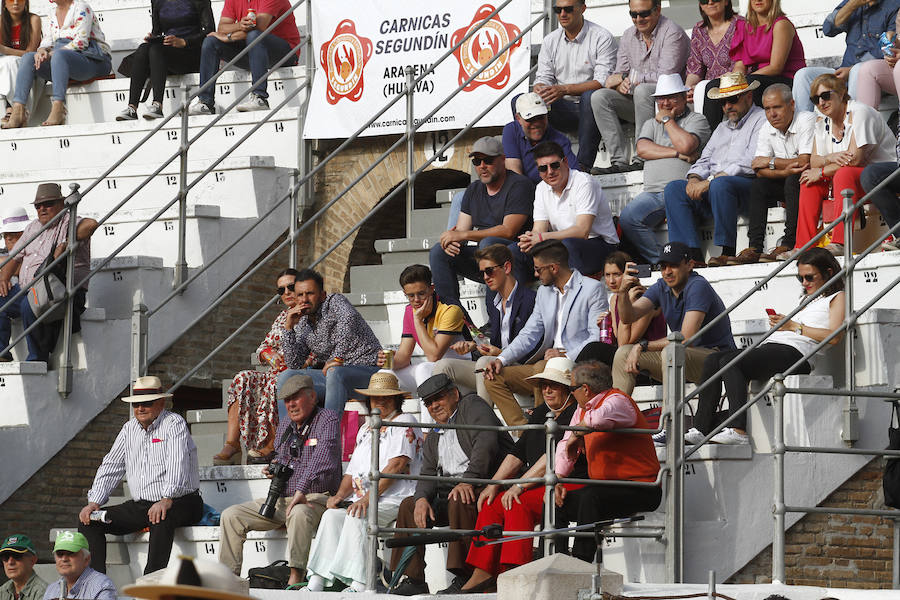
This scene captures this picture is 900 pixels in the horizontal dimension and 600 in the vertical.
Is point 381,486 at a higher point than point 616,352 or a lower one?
lower

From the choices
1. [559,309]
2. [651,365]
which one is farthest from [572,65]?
[651,365]

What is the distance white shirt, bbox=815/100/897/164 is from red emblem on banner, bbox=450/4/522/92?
380 cm

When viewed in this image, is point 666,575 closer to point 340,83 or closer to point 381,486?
point 381,486

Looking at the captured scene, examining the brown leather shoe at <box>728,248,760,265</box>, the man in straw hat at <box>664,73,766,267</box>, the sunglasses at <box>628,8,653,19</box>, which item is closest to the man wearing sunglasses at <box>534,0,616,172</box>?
the sunglasses at <box>628,8,653,19</box>

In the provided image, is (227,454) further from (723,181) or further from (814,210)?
(814,210)

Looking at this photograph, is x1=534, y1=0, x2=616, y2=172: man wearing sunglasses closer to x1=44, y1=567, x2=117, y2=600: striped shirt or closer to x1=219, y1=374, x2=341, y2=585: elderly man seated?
x1=219, y1=374, x2=341, y2=585: elderly man seated

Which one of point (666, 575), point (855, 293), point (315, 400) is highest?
point (855, 293)

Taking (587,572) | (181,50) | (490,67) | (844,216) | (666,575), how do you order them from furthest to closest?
1. (181,50)
2. (490,67)
3. (844,216)
4. (666,575)
5. (587,572)

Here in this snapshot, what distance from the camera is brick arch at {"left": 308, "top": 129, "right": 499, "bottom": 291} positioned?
16.0 m

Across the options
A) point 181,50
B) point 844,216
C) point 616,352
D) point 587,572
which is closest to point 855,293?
point 844,216

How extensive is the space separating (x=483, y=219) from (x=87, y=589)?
4.16 m

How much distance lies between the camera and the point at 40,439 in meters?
A: 13.4

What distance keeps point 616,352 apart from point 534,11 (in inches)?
207

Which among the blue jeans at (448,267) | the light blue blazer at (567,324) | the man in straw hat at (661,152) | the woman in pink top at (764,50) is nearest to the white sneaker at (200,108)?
the blue jeans at (448,267)
